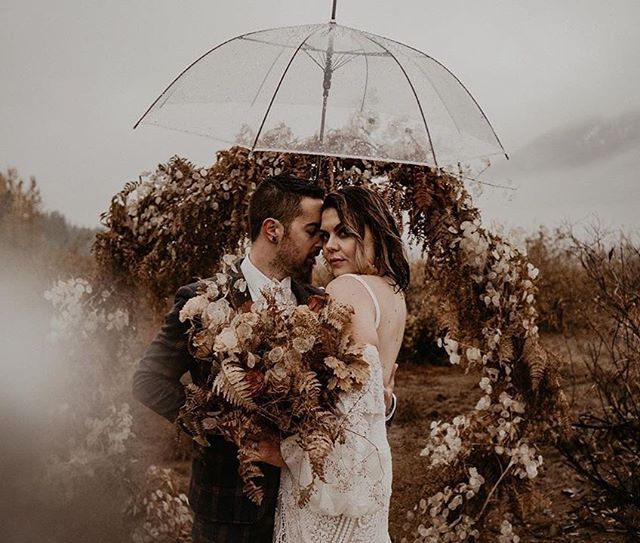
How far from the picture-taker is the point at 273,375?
1.76 m

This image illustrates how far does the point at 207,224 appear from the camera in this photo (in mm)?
3656

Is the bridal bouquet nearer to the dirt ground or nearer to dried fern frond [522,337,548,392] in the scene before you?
dried fern frond [522,337,548,392]

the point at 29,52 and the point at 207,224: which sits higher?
the point at 29,52

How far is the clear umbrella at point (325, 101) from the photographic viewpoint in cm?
267

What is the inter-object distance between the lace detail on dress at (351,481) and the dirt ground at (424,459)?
80.9 inches

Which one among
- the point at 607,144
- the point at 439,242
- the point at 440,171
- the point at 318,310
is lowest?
the point at 318,310

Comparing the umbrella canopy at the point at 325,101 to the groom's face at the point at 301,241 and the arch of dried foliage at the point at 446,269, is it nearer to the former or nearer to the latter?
the groom's face at the point at 301,241

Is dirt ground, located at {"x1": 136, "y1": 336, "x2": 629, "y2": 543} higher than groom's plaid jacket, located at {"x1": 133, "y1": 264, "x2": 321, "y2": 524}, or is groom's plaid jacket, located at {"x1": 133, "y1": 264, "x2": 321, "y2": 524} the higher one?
groom's plaid jacket, located at {"x1": 133, "y1": 264, "x2": 321, "y2": 524}

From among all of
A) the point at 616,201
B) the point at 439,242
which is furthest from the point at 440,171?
the point at 616,201

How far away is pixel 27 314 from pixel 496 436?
345 cm

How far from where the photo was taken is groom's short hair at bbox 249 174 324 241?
101 inches

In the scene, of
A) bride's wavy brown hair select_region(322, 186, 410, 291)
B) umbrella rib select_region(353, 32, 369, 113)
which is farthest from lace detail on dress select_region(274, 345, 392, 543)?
umbrella rib select_region(353, 32, 369, 113)

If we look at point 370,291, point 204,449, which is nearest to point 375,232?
point 370,291

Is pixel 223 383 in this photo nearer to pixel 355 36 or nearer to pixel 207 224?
pixel 355 36
